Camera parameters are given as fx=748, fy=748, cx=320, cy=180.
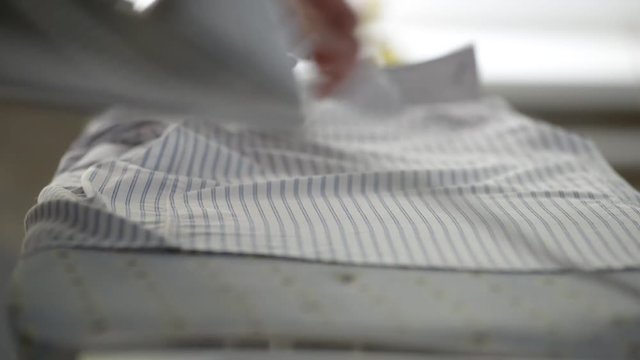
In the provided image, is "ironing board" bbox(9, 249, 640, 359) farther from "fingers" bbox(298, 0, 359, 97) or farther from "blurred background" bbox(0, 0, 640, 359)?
"blurred background" bbox(0, 0, 640, 359)

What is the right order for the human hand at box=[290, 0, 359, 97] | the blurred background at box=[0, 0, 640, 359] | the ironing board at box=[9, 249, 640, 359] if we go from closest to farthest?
the ironing board at box=[9, 249, 640, 359]
the human hand at box=[290, 0, 359, 97]
the blurred background at box=[0, 0, 640, 359]

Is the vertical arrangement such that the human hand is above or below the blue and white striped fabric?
above

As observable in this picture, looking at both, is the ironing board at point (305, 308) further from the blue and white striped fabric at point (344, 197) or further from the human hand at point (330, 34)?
the human hand at point (330, 34)

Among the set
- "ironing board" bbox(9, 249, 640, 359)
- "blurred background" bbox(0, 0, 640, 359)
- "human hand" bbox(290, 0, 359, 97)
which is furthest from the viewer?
"blurred background" bbox(0, 0, 640, 359)

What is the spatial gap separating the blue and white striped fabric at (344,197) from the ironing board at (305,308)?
0.05 ft

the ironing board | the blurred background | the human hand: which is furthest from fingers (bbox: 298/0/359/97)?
the blurred background

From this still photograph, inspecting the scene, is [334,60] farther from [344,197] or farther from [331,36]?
[344,197]

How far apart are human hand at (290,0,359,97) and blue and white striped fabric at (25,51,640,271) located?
7 cm

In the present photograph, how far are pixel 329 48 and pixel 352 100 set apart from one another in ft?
0.37

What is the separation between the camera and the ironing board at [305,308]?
409mm

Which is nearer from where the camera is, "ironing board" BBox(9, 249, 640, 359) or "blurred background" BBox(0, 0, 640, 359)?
"ironing board" BBox(9, 249, 640, 359)

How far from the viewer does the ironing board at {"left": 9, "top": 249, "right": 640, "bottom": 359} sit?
1.34 ft

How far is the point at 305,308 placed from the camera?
432 millimetres

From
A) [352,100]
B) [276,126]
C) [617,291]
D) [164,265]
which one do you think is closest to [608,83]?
[352,100]
